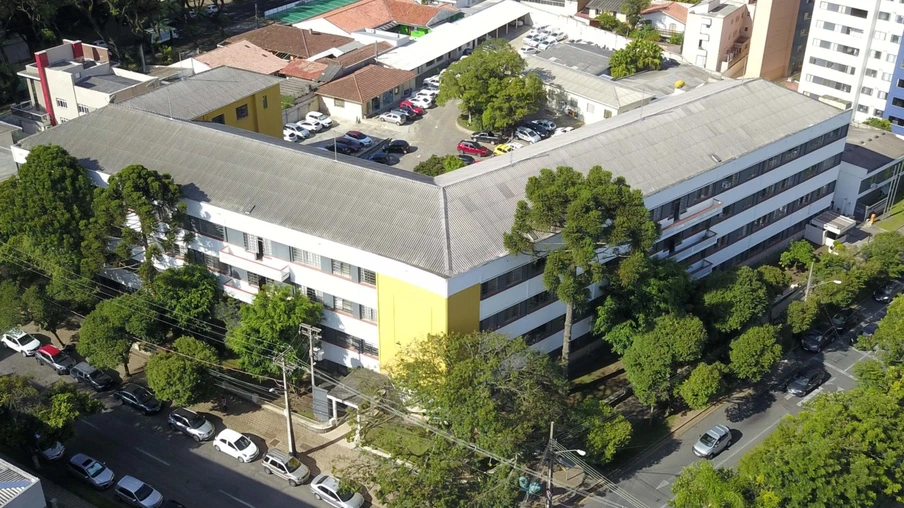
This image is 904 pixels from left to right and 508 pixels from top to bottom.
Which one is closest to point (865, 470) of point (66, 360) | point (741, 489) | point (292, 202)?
point (741, 489)

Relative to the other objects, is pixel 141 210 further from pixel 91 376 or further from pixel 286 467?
pixel 286 467

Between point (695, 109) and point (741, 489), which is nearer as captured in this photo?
point (741, 489)

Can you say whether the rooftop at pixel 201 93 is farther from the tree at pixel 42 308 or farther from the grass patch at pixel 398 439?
the grass patch at pixel 398 439

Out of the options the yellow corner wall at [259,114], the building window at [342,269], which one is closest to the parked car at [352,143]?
the yellow corner wall at [259,114]

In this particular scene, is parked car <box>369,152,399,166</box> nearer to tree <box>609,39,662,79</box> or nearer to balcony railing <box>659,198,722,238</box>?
tree <box>609,39,662,79</box>

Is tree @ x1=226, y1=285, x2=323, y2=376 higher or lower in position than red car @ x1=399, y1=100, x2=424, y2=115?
higher

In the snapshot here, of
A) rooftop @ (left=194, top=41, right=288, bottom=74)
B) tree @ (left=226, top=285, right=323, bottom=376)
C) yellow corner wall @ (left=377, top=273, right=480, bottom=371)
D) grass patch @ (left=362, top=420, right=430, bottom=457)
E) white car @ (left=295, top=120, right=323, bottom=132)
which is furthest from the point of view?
rooftop @ (left=194, top=41, right=288, bottom=74)

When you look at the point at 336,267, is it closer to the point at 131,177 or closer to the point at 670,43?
the point at 131,177

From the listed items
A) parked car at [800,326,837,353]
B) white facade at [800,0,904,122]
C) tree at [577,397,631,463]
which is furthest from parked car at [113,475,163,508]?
white facade at [800,0,904,122]
